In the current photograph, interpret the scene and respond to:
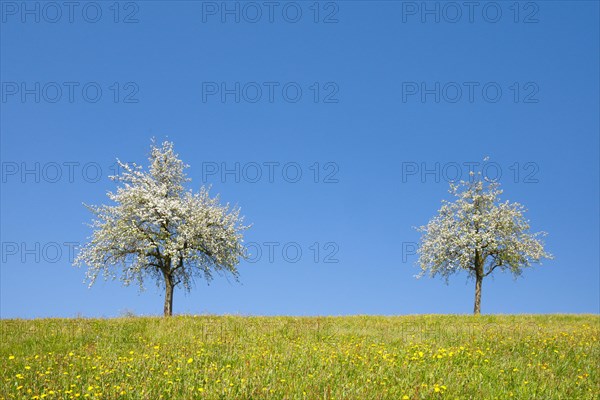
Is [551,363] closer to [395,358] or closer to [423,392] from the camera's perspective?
[395,358]

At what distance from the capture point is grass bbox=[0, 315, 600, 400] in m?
10.5

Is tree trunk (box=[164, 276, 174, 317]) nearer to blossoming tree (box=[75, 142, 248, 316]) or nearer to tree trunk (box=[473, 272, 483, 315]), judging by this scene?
blossoming tree (box=[75, 142, 248, 316])

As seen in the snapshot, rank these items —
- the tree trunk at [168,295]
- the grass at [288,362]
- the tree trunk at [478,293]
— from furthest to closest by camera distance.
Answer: the tree trunk at [478,293]
the tree trunk at [168,295]
the grass at [288,362]

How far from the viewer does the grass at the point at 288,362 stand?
34.4ft

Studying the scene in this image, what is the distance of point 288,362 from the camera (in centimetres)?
1295

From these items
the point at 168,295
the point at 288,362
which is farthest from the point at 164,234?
the point at 288,362

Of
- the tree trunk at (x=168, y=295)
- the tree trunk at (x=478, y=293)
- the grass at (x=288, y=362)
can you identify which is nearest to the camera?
the grass at (x=288, y=362)

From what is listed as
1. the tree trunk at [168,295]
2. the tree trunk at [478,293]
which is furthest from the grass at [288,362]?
the tree trunk at [478,293]

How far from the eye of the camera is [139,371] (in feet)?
39.4

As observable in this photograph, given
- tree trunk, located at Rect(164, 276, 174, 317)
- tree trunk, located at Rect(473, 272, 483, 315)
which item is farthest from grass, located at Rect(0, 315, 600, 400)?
tree trunk, located at Rect(473, 272, 483, 315)

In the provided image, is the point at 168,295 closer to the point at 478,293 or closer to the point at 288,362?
the point at 288,362

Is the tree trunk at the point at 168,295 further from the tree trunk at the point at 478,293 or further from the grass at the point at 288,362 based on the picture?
the tree trunk at the point at 478,293

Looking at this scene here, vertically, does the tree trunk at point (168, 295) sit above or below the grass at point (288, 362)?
above

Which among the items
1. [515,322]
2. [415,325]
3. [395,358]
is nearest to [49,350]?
[395,358]
